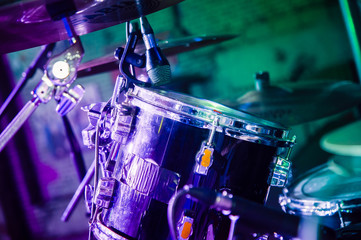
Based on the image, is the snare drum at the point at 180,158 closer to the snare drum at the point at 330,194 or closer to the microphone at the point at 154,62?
the microphone at the point at 154,62

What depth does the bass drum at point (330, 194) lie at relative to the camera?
1259 millimetres

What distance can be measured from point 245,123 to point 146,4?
0.49 m

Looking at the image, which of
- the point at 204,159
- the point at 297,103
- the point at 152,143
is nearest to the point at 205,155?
the point at 204,159

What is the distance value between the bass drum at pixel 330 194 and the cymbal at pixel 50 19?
97 cm

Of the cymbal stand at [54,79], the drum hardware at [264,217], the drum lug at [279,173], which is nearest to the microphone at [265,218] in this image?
the drum hardware at [264,217]

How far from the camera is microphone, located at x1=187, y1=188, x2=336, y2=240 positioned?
0.72m

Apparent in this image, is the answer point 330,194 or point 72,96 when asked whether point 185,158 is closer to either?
point 72,96

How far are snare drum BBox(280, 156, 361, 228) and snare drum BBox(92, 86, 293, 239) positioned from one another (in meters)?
0.38

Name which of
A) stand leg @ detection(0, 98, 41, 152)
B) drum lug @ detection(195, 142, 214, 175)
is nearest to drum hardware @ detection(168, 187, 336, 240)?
drum lug @ detection(195, 142, 214, 175)

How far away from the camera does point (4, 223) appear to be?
320cm

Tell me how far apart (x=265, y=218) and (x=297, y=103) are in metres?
1.30

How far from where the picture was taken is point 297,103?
1.89 metres

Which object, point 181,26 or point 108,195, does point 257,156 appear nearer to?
point 108,195

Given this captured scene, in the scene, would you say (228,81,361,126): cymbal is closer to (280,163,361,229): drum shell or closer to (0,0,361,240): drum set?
(280,163,361,229): drum shell
